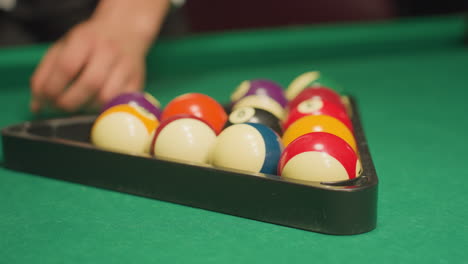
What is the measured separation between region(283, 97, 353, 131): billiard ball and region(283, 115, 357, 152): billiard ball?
0.11 m

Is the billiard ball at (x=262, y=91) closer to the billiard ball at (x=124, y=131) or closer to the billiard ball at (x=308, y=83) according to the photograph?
the billiard ball at (x=308, y=83)

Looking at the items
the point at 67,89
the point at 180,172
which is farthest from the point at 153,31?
the point at 180,172

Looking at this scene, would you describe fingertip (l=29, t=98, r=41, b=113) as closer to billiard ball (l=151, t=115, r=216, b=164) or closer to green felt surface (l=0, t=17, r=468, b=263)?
green felt surface (l=0, t=17, r=468, b=263)

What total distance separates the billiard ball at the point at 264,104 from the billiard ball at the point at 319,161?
1.67 feet

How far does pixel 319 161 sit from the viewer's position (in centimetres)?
142

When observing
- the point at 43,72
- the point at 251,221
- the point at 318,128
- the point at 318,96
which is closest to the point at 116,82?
the point at 43,72

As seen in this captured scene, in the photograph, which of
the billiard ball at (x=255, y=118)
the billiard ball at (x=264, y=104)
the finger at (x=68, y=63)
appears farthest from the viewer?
the finger at (x=68, y=63)

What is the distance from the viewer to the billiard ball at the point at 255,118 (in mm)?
1777

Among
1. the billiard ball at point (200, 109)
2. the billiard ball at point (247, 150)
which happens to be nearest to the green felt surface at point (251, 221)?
the billiard ball at point (247, 150)

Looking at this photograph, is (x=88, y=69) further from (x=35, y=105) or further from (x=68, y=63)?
(x=35, y=105)

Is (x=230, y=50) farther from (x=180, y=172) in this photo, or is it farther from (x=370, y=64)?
(x=180, y=172)

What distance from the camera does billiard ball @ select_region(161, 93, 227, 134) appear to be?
1.94 meters

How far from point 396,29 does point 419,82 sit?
0.84 m

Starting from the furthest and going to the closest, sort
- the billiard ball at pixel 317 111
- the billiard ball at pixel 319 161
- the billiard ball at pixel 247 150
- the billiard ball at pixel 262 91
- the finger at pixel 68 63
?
the finger at pixel 68 63
the billiard ball at pixel 262 91
the billiard ball at pixel 317 111
the billiard ball at pixel 247 150
the billiard ball at pixel 319 161
